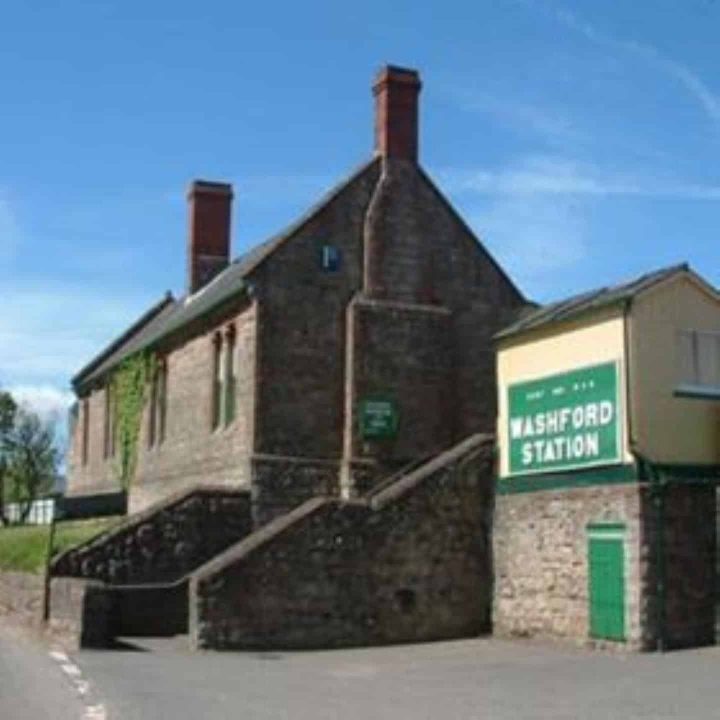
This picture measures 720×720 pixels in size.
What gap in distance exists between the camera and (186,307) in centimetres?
4509

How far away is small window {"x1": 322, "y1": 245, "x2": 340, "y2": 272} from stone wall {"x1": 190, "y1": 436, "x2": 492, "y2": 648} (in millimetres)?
8852

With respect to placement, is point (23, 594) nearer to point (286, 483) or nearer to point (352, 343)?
point (286, 483)

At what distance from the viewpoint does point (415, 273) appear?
3738 cm

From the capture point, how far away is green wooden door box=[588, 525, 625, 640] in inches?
919

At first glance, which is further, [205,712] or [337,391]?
[337,391]

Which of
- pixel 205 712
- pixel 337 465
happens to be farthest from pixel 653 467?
pixel 337 465

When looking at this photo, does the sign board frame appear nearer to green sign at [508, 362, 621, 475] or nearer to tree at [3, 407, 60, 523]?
green sign at [508, 362, 621, 475]

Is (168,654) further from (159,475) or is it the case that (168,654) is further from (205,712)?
(159,475)

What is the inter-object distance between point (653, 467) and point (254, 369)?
43.8 ft

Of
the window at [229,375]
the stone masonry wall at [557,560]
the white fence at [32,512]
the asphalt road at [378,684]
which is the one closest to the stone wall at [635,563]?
the stone masonry wall at [557,560]

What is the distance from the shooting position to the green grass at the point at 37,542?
34.1 metres

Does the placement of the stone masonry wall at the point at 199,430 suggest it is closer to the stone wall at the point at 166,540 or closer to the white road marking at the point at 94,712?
the stone wall at the point at 166,540

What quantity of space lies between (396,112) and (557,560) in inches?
623

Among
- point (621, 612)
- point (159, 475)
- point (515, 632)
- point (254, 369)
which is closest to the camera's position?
point (621, 612)
